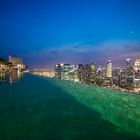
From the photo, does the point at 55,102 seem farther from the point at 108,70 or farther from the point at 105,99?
the point at 108,70

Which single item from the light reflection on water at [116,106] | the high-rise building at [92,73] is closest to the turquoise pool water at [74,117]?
the light reflection on water at [116,106]

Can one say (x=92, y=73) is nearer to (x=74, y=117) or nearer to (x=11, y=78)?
(x=11, y=78)

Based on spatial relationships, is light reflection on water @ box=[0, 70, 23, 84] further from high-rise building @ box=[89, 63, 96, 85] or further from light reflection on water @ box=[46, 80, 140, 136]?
high-rise building @ box=[89, 63, 96, 85]

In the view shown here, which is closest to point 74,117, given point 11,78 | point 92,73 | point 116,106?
point 116,106

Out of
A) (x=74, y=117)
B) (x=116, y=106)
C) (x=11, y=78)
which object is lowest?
(x=74, y=117)

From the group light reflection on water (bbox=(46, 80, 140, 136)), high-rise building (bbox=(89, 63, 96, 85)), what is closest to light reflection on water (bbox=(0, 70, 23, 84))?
light reflection on water (bbox=(46, 80, 140, 136))

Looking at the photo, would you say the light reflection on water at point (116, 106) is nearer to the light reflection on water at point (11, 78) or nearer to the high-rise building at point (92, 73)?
the light reflection on water at point (11, 78)

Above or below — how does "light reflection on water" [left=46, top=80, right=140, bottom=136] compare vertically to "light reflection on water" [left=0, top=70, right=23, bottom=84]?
below

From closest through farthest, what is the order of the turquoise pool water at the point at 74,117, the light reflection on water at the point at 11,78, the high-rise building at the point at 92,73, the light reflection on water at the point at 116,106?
the turquoise pool water at the point at 74,117 < the light reflection on water at the point at 116,106 < the light reflection on water at the point at 11,78 < the high-rise building at the point at 92,73

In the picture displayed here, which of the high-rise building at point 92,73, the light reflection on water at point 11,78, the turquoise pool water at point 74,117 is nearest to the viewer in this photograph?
the turquoise pool water at point 74,117
